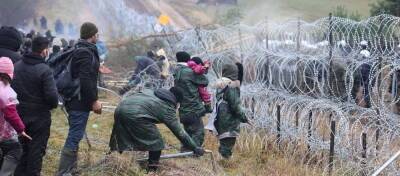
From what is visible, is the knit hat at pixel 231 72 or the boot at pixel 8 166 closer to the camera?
the boot at pixel 8 166

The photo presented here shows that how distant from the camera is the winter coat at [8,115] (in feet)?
14.5

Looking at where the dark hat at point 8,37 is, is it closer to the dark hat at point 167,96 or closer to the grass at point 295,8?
the dark hat at point 167,96

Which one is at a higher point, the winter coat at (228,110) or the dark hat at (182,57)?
the dark hat at (182,57)

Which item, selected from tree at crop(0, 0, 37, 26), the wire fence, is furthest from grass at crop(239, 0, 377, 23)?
the wire fence

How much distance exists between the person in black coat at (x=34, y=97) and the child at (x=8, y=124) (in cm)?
23

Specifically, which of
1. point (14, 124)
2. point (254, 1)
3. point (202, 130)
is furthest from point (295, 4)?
point (14, 124)

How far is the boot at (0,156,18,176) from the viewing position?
4570mm

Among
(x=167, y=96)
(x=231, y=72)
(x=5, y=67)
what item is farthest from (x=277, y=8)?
(x=5, y=67)

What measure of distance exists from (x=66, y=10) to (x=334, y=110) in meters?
23.9

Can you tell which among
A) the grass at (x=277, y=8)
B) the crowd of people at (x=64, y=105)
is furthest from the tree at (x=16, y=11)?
the crowd of people at (x=64, y=105)

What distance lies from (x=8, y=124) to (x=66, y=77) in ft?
2.70

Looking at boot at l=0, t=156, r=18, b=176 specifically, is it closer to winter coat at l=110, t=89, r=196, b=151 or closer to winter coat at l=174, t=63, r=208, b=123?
winter coat at l=110, t=89, r=196, b=151

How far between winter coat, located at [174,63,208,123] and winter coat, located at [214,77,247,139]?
26cm

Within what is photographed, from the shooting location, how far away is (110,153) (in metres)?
5.56
